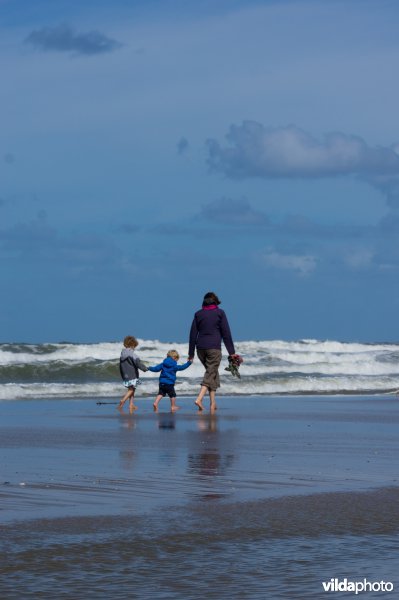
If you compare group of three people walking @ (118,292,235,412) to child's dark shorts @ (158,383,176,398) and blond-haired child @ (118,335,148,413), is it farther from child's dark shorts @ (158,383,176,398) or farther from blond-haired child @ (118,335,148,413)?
blond-haired child @ (118,335,148,413)

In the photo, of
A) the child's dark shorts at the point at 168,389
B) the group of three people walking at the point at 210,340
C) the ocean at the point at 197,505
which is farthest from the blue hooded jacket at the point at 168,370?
the ocean at the point at 197,505

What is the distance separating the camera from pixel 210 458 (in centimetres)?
1054

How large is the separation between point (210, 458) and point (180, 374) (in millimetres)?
23266

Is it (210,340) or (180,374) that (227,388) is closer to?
(180,374)

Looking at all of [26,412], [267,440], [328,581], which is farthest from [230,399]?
[328,581]

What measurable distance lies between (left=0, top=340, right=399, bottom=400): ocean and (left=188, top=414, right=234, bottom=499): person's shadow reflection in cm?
1085

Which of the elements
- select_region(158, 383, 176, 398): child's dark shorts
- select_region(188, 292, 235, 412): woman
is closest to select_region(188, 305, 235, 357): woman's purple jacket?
select_region(188, 292, 235, 412): woman

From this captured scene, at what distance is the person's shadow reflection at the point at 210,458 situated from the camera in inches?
331

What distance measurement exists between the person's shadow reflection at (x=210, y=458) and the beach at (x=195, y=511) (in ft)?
0.05

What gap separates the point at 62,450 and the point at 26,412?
7386 mm

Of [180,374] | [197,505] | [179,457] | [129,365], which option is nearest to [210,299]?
[129,365]

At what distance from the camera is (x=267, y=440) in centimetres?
1279

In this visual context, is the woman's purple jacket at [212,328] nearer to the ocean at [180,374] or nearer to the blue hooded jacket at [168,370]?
the blue hooded jacket at [168,370]

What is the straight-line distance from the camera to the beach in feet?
17.1
